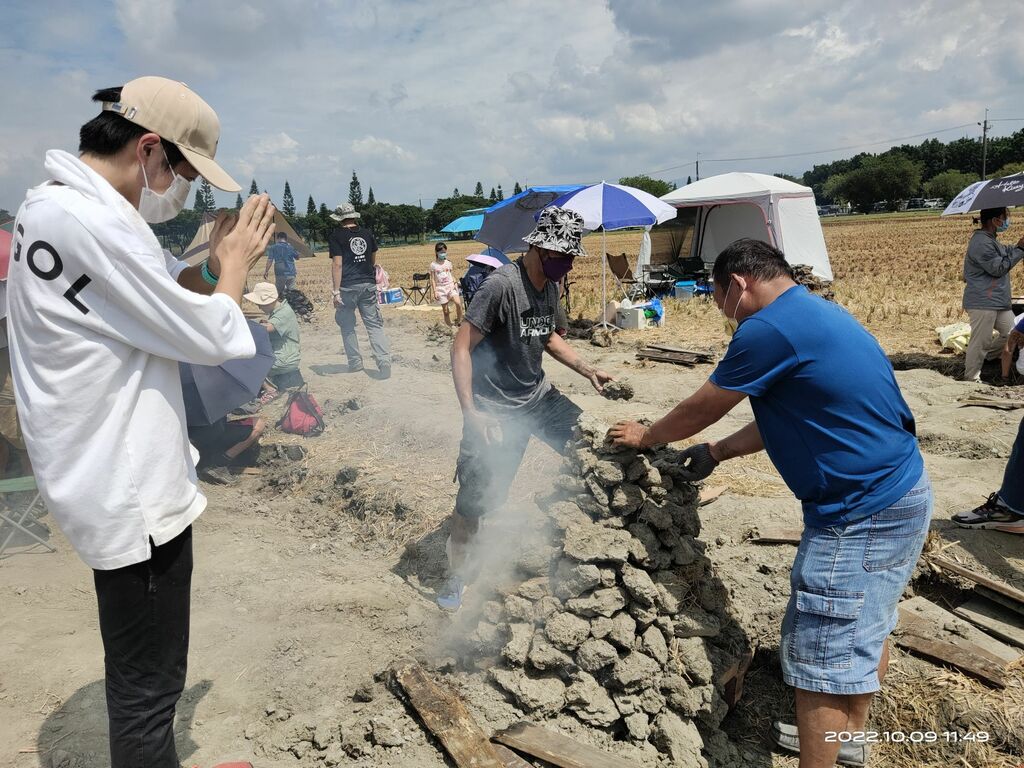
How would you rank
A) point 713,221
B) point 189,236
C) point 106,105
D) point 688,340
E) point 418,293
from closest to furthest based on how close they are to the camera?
1. point 106,105
2. point 189,236
3. point 688,340
4. point 713,221
5. point 418,293

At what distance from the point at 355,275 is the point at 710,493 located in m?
6.17

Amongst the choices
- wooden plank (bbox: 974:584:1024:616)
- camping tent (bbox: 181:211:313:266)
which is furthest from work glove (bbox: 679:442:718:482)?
camping tent (bbox: 181:211:313:266)

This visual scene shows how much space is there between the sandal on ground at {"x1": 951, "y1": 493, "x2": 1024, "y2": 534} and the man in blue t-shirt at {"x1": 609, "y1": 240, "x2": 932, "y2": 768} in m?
2.49

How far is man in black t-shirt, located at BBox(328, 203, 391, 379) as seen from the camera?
30.8ft

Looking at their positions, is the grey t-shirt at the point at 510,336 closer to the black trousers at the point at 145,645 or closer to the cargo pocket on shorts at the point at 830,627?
the cargo pocket on shorts at the point at 830,627

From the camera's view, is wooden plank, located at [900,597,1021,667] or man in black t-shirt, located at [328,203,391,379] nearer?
wooden plank, located at [900,597,1021,667]

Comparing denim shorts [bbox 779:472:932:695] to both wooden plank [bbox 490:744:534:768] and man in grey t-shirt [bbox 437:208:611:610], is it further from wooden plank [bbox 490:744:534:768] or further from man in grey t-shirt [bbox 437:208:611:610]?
man in grey t-shirt [bbox 437:208:611:610]

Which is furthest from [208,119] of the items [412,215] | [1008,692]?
[412,215]

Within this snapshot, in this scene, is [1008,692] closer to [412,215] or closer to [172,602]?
[172,602]

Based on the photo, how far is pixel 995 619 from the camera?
3.88 metres

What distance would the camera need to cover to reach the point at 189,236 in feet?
23.6

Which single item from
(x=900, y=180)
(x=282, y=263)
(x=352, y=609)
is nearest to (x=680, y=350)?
(x=282, y=263)

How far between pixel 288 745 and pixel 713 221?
1862 cm

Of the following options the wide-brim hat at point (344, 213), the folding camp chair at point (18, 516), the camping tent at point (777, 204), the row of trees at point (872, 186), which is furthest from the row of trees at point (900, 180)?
the folding camp chair at point (18, 516)
